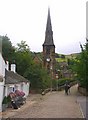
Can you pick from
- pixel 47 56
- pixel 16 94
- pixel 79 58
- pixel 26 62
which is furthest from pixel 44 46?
pixel 16 94

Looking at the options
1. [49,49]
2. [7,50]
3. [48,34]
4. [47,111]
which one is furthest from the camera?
[48,34]

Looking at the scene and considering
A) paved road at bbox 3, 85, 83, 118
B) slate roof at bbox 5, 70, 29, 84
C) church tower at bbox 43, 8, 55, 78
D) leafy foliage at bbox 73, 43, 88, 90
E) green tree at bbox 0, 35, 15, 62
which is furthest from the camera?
church tower at bbox 43, 8, 55, 78

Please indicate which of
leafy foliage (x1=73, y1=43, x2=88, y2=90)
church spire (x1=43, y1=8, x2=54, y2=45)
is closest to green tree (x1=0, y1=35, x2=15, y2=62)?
leafy foliage (x1=73, y1=43, x2=88, y2=90)

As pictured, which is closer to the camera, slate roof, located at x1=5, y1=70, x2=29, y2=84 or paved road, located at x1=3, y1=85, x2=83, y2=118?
paved road, located at x1=3, y1=85, x2=83, y2=118

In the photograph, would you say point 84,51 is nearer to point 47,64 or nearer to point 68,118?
point 68,118

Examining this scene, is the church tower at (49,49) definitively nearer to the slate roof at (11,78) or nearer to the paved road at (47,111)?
the slate roof at (11,78)

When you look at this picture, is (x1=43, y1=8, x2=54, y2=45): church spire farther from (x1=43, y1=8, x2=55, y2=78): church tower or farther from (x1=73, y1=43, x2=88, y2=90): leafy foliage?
(x1=73, y1=43, x2=88, y2=90): leafy foliage

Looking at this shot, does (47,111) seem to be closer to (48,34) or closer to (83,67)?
(83,67)

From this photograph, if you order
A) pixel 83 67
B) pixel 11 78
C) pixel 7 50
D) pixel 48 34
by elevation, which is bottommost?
pixel 11 78

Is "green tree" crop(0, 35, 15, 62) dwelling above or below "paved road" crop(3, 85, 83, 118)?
above

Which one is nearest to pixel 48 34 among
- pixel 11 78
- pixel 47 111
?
pixel 11 78

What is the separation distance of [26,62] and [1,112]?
3422 cm

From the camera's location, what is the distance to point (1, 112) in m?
25.3

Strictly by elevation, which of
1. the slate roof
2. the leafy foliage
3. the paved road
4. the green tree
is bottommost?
the paved road
